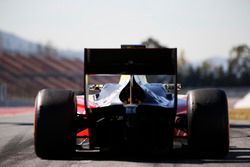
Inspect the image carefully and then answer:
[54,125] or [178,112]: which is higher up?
[178,112]

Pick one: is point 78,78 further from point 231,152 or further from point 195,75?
point 231,152

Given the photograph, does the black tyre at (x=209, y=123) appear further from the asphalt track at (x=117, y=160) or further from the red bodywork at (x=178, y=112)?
the red bodywork at (x=178, y=112)

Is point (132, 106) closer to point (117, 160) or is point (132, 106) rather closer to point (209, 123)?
point (117, 160)

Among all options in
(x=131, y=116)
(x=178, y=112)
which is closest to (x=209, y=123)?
(x=178, y=112)

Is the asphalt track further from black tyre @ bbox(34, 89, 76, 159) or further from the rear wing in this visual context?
the rear wing

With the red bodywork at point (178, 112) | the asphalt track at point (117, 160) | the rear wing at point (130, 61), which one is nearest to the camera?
the asphalt track at point (117, 160)

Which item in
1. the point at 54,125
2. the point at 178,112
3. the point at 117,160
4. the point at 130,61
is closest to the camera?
the point at 54,125

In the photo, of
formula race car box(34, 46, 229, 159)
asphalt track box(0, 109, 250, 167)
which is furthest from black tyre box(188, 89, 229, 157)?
asphalt track box(0, 109, 250, 167)

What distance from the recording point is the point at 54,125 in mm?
9758

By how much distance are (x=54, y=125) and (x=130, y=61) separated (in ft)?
4.96

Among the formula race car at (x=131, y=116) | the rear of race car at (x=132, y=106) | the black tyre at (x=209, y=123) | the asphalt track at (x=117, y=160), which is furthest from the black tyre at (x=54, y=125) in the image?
the black tyre at (x=209, y=123)

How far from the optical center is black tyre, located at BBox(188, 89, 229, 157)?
9.78 m

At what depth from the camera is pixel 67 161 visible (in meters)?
9.79

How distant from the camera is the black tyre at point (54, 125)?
32.0 feet
